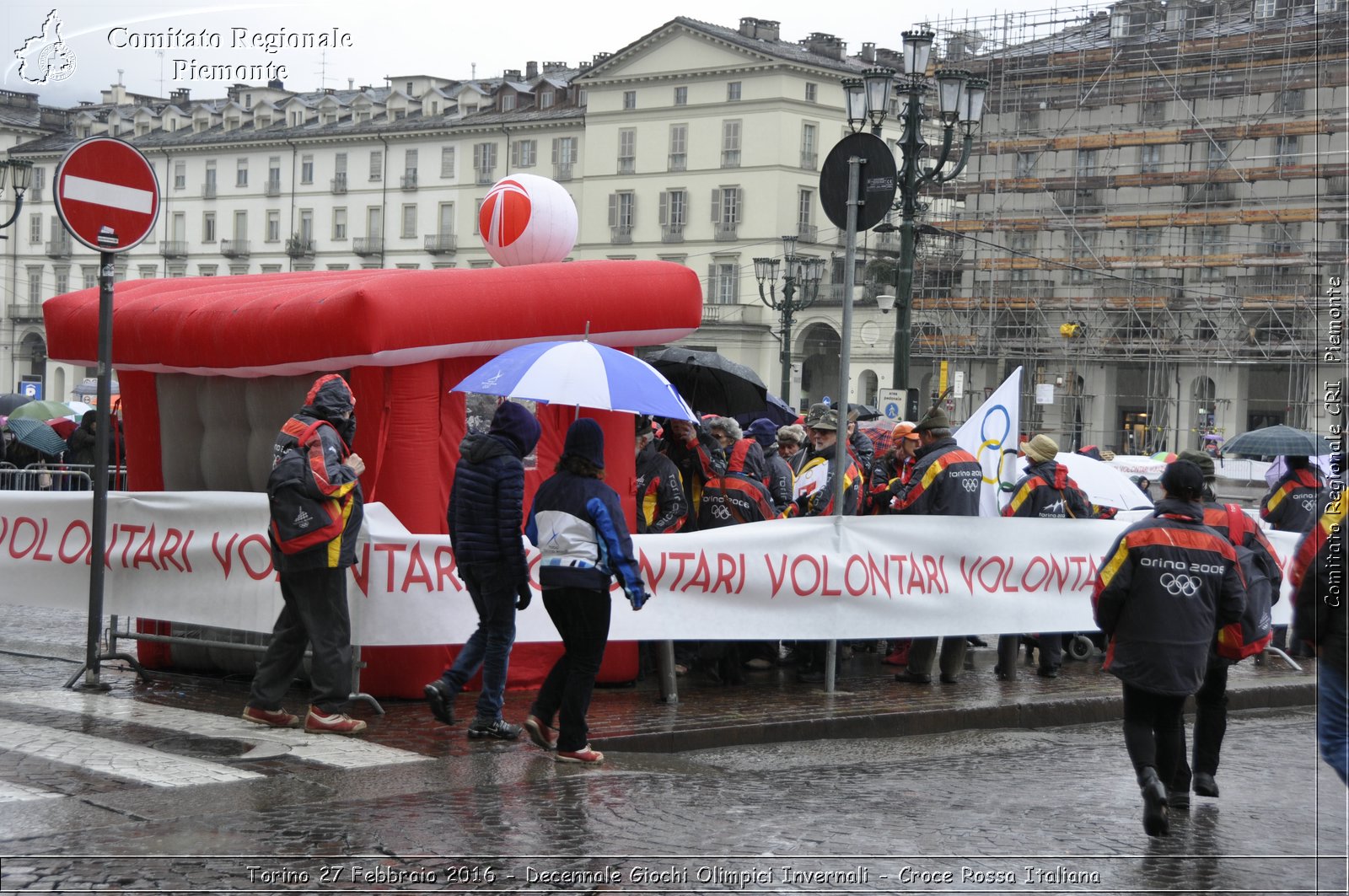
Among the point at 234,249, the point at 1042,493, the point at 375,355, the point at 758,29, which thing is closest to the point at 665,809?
the point at 375,355

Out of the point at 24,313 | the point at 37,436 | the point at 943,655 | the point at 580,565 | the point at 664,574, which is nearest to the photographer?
the point at 580,565

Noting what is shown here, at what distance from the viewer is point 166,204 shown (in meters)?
96.1

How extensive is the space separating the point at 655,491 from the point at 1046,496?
334 centimetres

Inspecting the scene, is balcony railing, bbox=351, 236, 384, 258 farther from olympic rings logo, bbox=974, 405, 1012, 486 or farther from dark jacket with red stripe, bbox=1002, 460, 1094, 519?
dark jacket with red stripe, bbox=1002, 460, 1094, 519

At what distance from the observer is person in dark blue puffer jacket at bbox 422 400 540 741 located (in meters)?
8.41

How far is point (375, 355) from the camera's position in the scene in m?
9.15

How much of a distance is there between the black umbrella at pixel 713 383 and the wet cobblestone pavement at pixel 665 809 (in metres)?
5.09

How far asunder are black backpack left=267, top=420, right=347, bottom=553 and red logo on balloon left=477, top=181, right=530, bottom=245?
3.14 metres

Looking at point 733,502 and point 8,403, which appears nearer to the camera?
point 733,502

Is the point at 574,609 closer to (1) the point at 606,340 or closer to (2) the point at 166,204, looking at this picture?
(1) the point at 606,340

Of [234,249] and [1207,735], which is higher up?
[234,249]

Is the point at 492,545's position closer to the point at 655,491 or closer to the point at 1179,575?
the point at 655,491

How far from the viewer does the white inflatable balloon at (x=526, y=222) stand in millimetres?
11062

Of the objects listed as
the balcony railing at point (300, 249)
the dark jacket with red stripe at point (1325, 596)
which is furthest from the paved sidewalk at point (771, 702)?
the balcony railing at point (300, 249)
